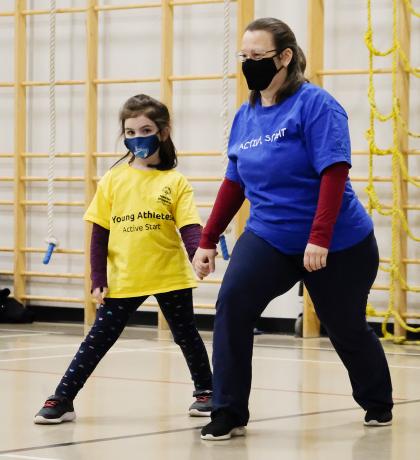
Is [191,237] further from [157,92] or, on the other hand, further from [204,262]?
[157,92]

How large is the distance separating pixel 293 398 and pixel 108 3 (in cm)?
469

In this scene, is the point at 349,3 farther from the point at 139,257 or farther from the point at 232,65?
the point at 139,257

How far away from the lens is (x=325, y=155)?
318 centimetres

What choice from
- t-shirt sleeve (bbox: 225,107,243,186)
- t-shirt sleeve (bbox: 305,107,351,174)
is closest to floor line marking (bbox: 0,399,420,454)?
t-shirt sleeve (bbox: 225,107,243,186)

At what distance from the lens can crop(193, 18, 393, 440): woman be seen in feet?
10.5

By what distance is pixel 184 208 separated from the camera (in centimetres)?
380

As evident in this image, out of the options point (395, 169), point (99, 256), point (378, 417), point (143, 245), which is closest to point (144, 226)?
point (143, 245)

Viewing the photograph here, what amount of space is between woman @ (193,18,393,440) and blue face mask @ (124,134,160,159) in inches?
18.9

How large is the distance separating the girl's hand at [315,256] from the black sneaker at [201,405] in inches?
32.2

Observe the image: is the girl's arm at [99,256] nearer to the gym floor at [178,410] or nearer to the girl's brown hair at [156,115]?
the girl's brown hair at [156,115]

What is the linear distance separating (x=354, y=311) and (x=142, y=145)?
0.95 m

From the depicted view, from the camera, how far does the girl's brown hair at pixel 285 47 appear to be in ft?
10.9

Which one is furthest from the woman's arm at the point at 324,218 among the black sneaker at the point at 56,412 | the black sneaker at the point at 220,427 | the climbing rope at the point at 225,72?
the climbing rope at the point at 225,72

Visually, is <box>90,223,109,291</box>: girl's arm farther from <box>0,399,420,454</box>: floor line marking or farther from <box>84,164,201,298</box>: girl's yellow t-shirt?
<box>0,399,420,454</box>: floor line marking
